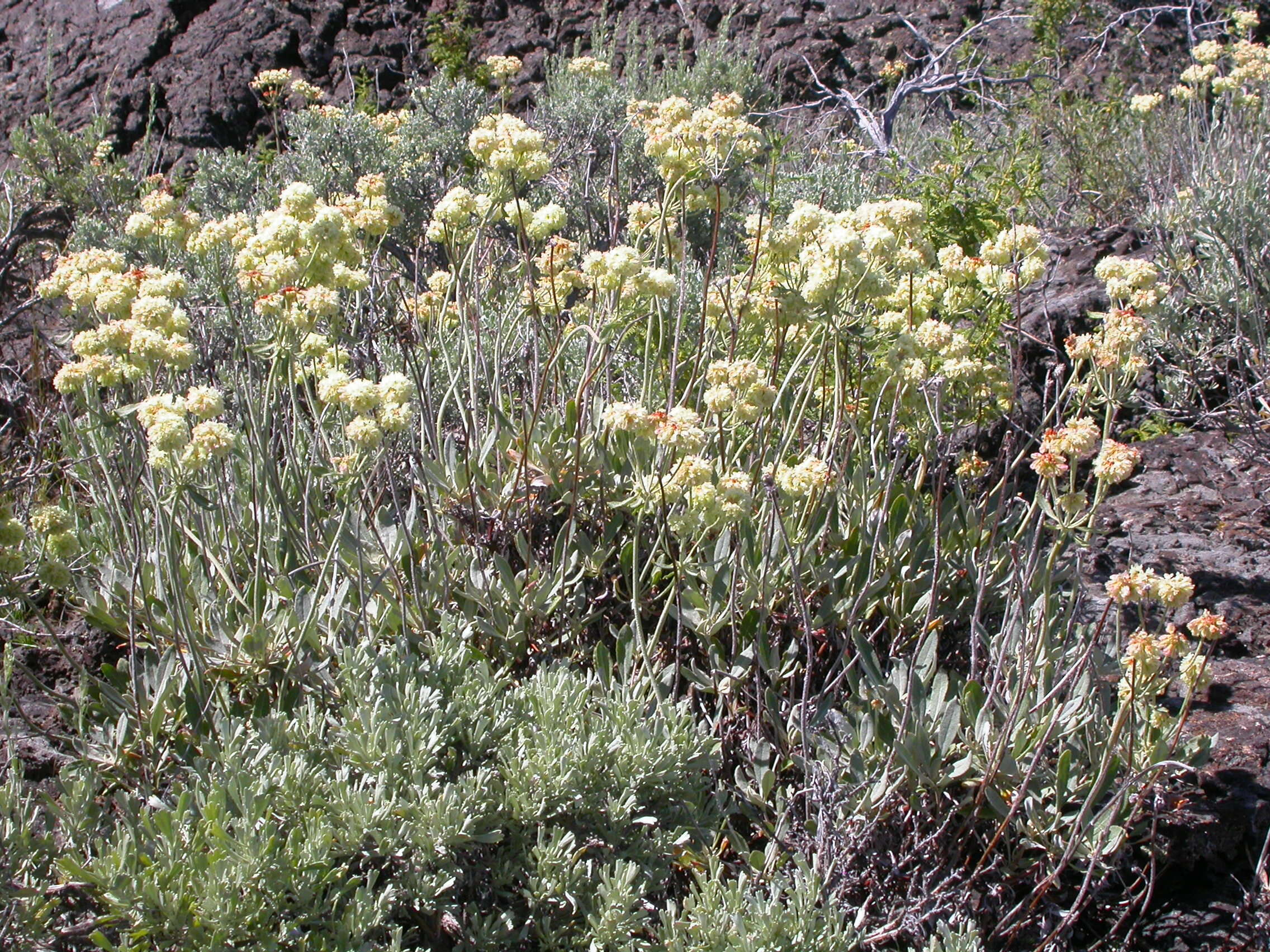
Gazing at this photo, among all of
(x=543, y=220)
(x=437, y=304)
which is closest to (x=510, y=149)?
(x=543, y=220)

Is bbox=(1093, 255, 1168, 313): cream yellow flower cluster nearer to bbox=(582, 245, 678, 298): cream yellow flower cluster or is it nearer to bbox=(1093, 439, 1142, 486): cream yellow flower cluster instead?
bbox=(1093, 439, 1142, 486): cream yellow flower cluster

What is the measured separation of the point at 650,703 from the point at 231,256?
325 cm

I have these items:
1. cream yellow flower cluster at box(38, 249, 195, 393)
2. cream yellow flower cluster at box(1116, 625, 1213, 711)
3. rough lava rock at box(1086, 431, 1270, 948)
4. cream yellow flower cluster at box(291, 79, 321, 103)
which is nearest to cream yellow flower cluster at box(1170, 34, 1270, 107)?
rough lava rock at box(1086, 431, 1270, 948)

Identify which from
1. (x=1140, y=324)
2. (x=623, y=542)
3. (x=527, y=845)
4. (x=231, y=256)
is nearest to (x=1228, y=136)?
(x=1140, y=324)

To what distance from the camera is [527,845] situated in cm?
209

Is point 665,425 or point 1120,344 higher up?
point 1120,344

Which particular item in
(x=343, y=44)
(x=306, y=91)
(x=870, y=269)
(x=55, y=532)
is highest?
(x=343, y=44)

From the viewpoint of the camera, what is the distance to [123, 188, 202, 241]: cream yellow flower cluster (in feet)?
10.3

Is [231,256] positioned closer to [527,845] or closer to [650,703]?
[650,703]

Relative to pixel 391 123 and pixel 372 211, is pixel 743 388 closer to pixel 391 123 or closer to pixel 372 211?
pixel 372 211

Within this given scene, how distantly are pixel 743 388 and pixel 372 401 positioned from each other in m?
0.92

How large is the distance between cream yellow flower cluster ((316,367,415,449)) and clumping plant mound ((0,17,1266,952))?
0.01 m

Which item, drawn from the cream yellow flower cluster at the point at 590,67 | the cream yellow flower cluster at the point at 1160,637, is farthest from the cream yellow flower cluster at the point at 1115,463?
the cream yellow flower cluster at the point at 590,67

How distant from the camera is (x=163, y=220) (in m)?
3.21
